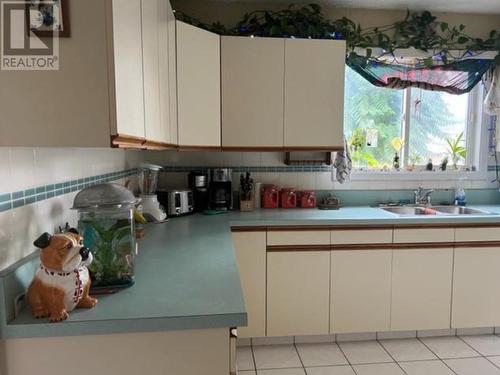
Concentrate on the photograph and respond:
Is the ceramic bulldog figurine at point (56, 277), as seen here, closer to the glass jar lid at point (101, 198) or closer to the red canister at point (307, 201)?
the glass jar lid at point (101, 198)

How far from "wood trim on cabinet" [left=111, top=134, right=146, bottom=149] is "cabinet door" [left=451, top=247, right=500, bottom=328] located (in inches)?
94.4

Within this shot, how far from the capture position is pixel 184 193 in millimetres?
2711

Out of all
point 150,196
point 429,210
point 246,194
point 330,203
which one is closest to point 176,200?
point 150,196

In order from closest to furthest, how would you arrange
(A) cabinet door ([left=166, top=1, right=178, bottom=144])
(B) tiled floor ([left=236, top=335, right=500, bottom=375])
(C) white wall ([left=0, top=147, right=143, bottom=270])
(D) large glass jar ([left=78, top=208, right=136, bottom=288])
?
(C) white wall ([left=0, top=147, right=143, bottom=270]) → (D) large glass jar ([left=78, top=208, right=136, bottom=288]) → (A) cabinet door ([left=166, top=1, right=178, bottom=144]) → (B) tiled floor ([left=236, top=335, right=500, bottom=375])

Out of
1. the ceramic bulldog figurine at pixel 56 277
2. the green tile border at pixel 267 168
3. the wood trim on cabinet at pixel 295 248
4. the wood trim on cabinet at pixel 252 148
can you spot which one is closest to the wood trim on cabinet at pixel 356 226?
the wood trim on cabinet at pixel 295 248

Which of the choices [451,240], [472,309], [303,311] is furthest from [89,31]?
[472,309]

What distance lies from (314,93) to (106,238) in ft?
6.43

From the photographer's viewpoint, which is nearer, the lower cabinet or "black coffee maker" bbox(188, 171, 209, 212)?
the lower cabinet

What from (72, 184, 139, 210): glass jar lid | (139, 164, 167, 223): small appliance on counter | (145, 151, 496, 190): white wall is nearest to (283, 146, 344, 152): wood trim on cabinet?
(145, 151, 496, 190): white wall

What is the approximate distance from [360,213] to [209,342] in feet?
6.27

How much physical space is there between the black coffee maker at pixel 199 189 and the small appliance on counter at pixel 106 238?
151 centimetres

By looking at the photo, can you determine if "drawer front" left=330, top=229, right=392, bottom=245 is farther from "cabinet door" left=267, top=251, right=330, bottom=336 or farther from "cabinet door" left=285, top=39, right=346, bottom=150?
"cabinet door" left=285, top=39, right=346, bottom=150

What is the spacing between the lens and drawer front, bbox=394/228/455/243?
262cm

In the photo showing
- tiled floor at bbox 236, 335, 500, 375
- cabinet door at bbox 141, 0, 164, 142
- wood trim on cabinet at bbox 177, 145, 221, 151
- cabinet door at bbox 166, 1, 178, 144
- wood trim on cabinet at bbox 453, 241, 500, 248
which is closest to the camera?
cabinet door at bbox 141, 0, 164, 142
